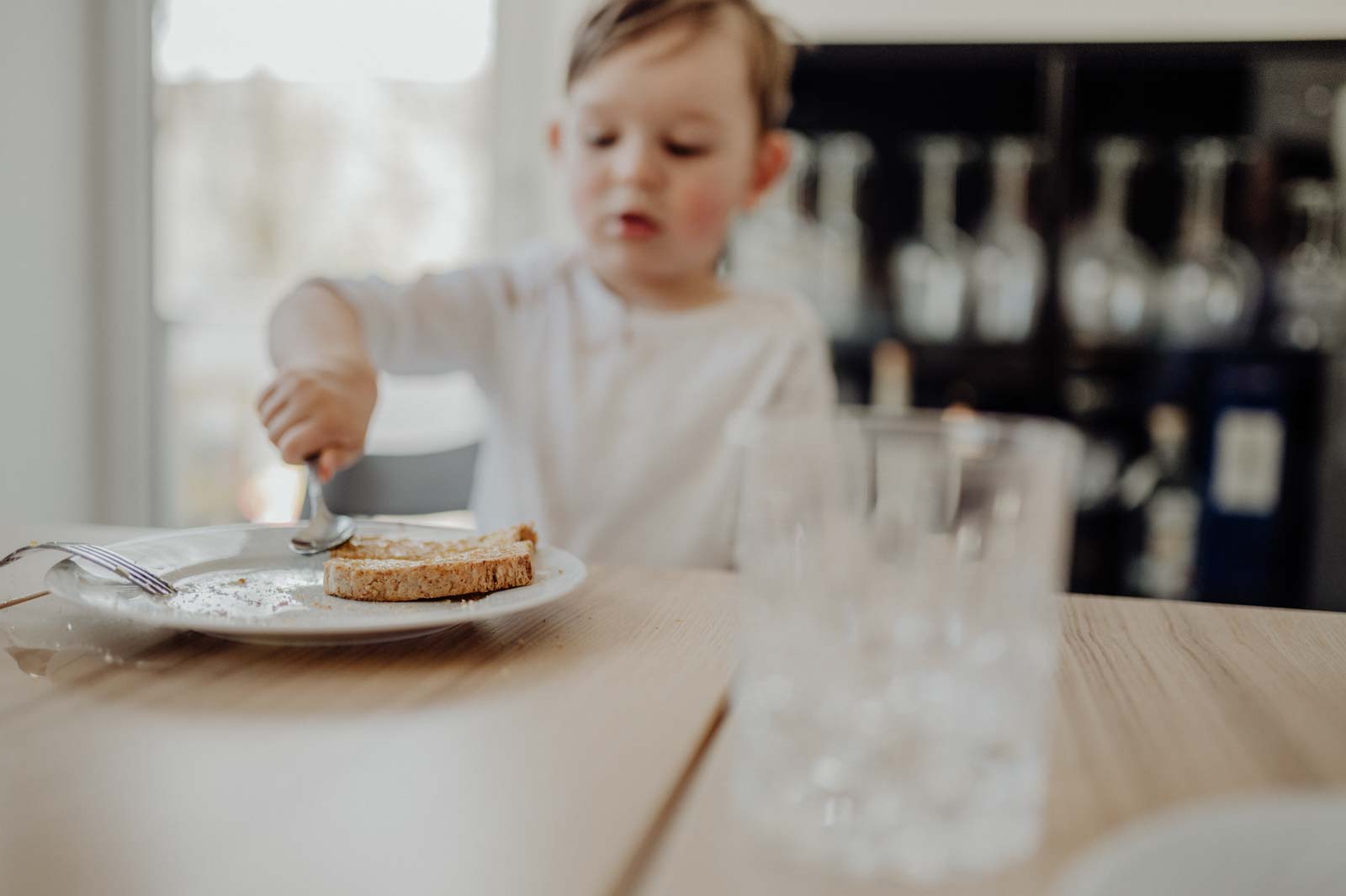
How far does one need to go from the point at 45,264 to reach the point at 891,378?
5.76ft

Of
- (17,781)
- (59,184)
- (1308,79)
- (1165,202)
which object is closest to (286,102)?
(59,184)

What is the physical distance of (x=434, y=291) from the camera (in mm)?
1338

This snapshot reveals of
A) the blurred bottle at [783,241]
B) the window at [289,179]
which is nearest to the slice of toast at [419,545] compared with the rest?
the blurred bottle at [783,241]

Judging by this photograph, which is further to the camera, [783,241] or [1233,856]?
[783,241]

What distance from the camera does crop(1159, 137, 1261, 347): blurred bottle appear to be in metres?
2.11

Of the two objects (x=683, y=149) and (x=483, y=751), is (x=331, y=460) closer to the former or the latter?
(x=483, y=751)

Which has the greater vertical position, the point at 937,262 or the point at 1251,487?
the point at 937,262

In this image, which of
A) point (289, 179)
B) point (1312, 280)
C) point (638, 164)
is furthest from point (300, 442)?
point (289, 179)

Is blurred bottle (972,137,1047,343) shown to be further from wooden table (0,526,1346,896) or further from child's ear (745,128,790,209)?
wooden table (0,526,1346,896)

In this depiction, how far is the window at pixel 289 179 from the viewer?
2621 mm

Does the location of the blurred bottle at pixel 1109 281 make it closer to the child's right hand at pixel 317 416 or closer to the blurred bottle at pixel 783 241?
the blurred bottle at pixel 783 241

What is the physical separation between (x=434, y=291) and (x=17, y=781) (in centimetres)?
98

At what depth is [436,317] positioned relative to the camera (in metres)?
1.33

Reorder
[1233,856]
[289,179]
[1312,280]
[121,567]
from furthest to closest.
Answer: [289,179] < [1312,280] < [121,567] < [1233,856]
